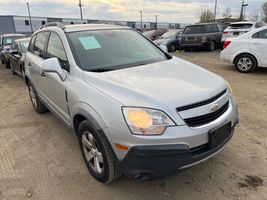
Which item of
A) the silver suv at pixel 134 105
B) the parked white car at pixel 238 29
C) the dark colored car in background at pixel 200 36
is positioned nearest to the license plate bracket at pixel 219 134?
the silver suv at pixel 134 105

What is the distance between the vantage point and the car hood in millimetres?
2242

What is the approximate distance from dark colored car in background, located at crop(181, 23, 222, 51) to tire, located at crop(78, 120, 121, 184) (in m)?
12.8

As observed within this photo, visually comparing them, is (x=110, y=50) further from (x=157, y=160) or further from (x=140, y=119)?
(x=157, y=160)

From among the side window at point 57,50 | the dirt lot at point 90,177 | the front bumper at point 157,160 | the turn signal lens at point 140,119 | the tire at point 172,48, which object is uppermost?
the side window at point 57,50

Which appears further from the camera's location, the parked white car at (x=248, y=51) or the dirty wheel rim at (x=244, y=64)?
the dirty wheel rim at (x=244, y=64)

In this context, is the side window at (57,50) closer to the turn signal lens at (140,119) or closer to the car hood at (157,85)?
the car hood at (157,85)

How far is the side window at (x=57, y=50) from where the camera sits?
3.17 meters

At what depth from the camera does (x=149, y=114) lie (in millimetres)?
2176

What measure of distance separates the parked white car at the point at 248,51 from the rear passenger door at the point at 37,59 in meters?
6.11

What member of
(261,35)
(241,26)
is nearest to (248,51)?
(261,35)

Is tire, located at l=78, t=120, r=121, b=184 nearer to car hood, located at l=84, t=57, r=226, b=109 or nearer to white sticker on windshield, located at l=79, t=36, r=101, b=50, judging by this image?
car hood, located at l=84, t=57, r=226, b=109

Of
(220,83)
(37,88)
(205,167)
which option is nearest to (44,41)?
(37,88)

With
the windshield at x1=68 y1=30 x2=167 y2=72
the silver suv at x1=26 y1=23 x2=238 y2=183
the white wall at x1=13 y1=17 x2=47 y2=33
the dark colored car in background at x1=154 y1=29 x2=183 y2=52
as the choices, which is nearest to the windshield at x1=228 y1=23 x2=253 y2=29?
the dark colored car in background at x1=154 y1=29 x2=183 y2=52

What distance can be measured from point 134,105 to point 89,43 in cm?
142
